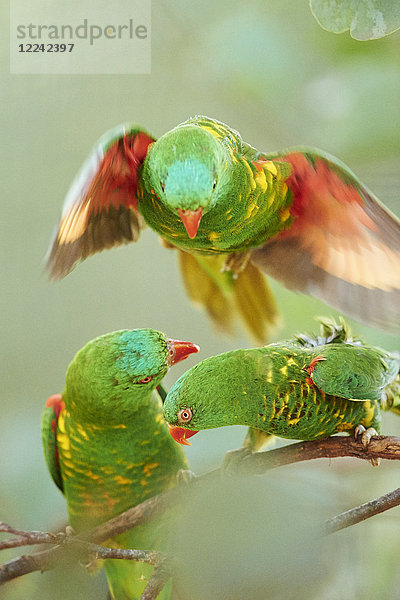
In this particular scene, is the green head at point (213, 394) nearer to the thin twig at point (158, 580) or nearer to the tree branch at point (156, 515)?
the tree branch at point (156, 515)

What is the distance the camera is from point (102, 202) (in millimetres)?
817

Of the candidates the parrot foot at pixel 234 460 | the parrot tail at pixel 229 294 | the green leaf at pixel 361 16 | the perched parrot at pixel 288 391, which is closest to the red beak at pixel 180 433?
the perched parrot at pixel 288 391

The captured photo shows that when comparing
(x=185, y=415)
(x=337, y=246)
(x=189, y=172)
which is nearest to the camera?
(x=189, y=172)

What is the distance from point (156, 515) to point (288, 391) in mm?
274

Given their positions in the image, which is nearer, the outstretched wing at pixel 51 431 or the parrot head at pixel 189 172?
the parrot head at pixel 189 172

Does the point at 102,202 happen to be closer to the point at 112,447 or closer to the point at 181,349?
the point at 181,349

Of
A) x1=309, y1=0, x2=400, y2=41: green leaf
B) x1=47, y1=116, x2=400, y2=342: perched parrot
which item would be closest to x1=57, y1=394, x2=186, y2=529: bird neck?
x1=47, y1=116, x2=400, y2=342: perched parrot

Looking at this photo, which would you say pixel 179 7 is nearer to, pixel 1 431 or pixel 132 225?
pixel 132 225

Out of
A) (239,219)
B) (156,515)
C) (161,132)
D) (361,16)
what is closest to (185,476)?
(156,515)

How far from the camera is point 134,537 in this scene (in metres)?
0.87

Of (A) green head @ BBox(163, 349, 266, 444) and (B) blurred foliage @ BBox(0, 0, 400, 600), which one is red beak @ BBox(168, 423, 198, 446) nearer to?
(A) green head @ BBox(163, 349, 266, 444)

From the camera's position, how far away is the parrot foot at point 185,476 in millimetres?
871

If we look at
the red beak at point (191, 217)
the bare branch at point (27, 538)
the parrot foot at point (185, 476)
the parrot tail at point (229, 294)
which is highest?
the red beak at point (191, 217)

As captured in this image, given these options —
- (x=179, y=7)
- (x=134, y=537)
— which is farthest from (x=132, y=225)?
(x=134, y=537)
